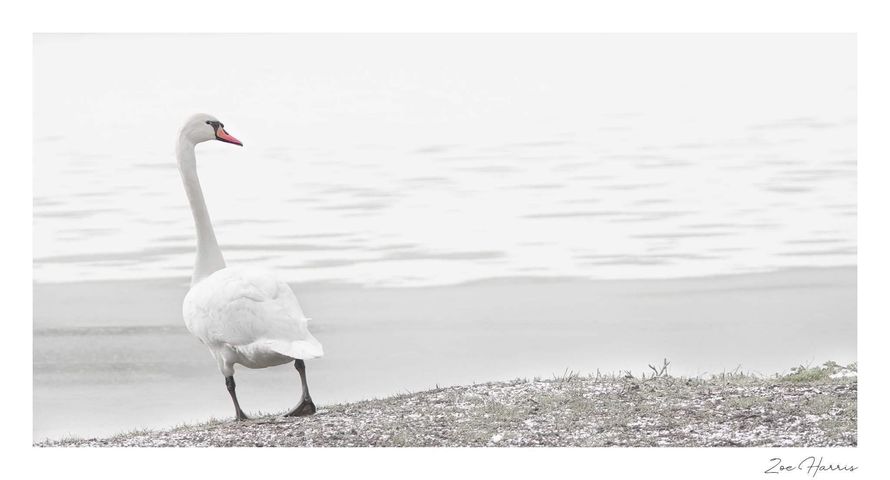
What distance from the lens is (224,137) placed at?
45.5 feet

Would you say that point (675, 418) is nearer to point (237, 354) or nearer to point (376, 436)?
point (376, 436)

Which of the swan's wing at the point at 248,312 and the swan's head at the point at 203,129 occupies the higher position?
the swan's head at the point at 203,129

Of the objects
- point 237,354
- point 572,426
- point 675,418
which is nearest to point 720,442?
point 675,418

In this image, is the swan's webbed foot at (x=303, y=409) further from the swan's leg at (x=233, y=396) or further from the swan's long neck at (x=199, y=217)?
the swan's long neck at (x=199, y=217)

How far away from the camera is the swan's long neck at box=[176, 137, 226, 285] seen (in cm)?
1345

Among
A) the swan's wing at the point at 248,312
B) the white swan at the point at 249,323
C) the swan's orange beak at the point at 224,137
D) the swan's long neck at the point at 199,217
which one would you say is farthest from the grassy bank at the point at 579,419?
the swan's orange beak at the point at 224,137

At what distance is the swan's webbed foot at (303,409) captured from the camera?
1223cm

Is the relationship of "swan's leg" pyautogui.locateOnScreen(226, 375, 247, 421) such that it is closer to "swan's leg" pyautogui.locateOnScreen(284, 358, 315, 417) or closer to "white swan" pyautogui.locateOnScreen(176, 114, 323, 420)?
"white swan" pyautogui.locateOnScreen(176, 114, 323, 420)

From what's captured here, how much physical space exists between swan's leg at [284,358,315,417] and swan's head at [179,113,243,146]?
2.84m

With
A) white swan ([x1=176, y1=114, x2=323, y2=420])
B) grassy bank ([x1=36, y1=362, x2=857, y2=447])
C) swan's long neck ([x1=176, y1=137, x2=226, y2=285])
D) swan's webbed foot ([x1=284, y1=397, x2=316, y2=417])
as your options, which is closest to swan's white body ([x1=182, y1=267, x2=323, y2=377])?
white swan ([x1=176, y1=114, x2=323, y2=420])

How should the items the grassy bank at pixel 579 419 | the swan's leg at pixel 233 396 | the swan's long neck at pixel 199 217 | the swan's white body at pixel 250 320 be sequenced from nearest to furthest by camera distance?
the grassy bank at pixel 579 419 → the swan's white body at pixel 250 320 → the swan's leg at pixel 233 396 → the swan's long neck at pixel 199 217

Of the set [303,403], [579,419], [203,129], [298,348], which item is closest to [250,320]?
[298,348]

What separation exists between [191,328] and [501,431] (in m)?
3.28

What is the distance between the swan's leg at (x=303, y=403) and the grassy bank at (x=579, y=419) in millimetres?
125
